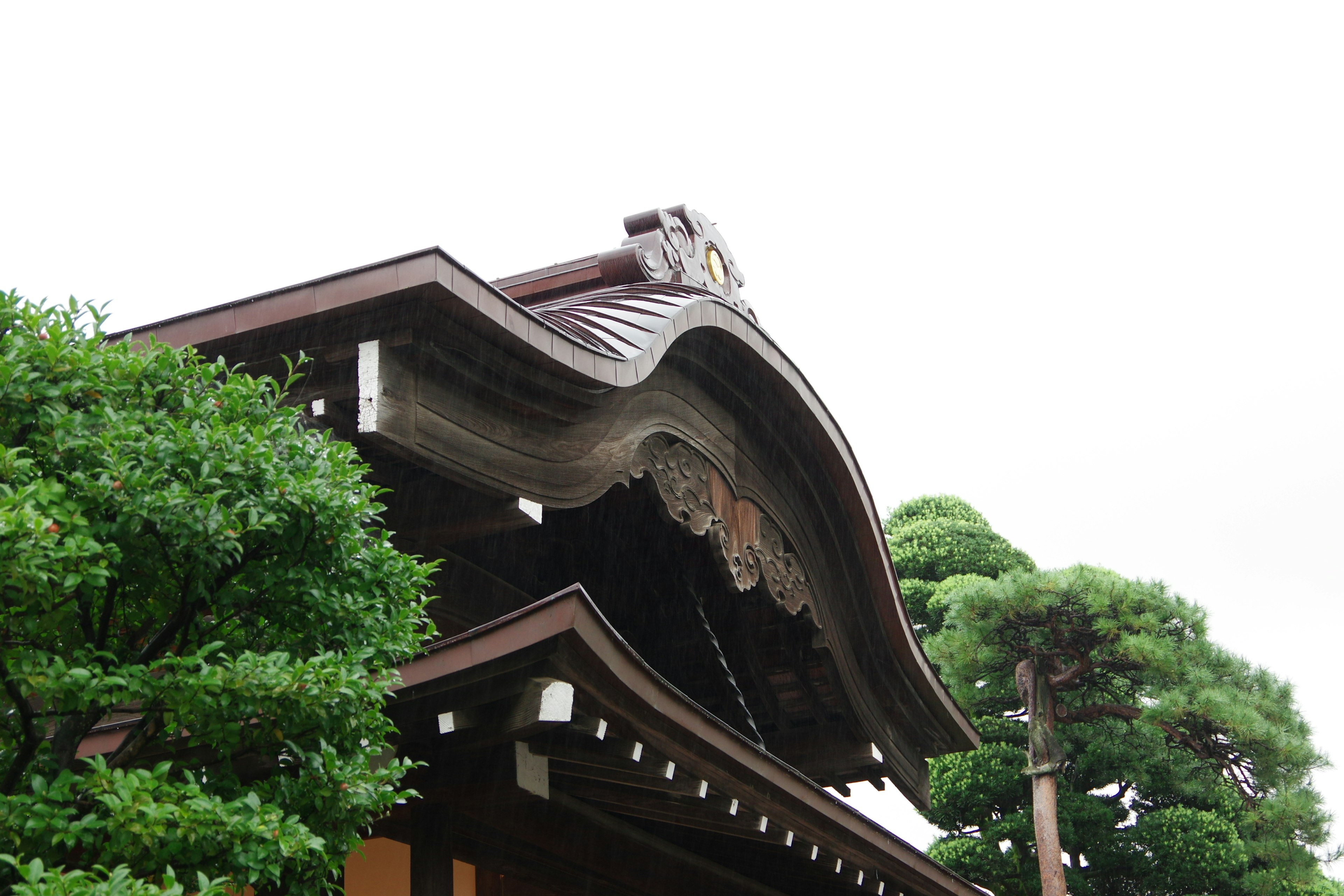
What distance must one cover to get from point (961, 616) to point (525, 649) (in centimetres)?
1630

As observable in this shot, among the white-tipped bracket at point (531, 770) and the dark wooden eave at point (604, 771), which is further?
the white-tipped bracket at point (531, 770)

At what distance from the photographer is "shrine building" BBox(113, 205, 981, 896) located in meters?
4.84

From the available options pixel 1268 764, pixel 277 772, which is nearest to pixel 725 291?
pixel 277 772

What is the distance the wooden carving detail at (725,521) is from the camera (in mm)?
6699

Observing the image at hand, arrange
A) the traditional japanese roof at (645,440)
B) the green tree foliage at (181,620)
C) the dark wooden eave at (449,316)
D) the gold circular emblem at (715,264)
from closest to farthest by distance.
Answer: the green tree foliage at (181,620) → the dark wooden eave at (449,316) → the traditional japanese roof at (645,440) → the gold circular emblem at (715,264)

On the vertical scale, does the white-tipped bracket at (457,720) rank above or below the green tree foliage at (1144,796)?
below

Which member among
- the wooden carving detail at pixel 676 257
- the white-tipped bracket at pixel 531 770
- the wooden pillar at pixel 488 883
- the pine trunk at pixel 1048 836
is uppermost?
the wooden carving detail at pixel 676 257

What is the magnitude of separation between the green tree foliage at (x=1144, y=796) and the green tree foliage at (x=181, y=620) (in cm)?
1679

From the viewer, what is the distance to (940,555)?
2466 cm

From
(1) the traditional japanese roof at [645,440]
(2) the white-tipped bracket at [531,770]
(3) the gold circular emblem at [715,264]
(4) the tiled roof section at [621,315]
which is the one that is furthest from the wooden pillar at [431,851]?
(3) the gold circular emblem at [715,264]

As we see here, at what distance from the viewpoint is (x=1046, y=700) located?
63.8 ft

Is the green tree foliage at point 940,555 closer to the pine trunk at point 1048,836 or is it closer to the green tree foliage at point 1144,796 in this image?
the green tree foliage at point 1144,796

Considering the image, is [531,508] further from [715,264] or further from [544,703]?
[715,264]

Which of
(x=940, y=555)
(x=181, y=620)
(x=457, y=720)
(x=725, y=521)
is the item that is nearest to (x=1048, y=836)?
(x=940, y=555)
